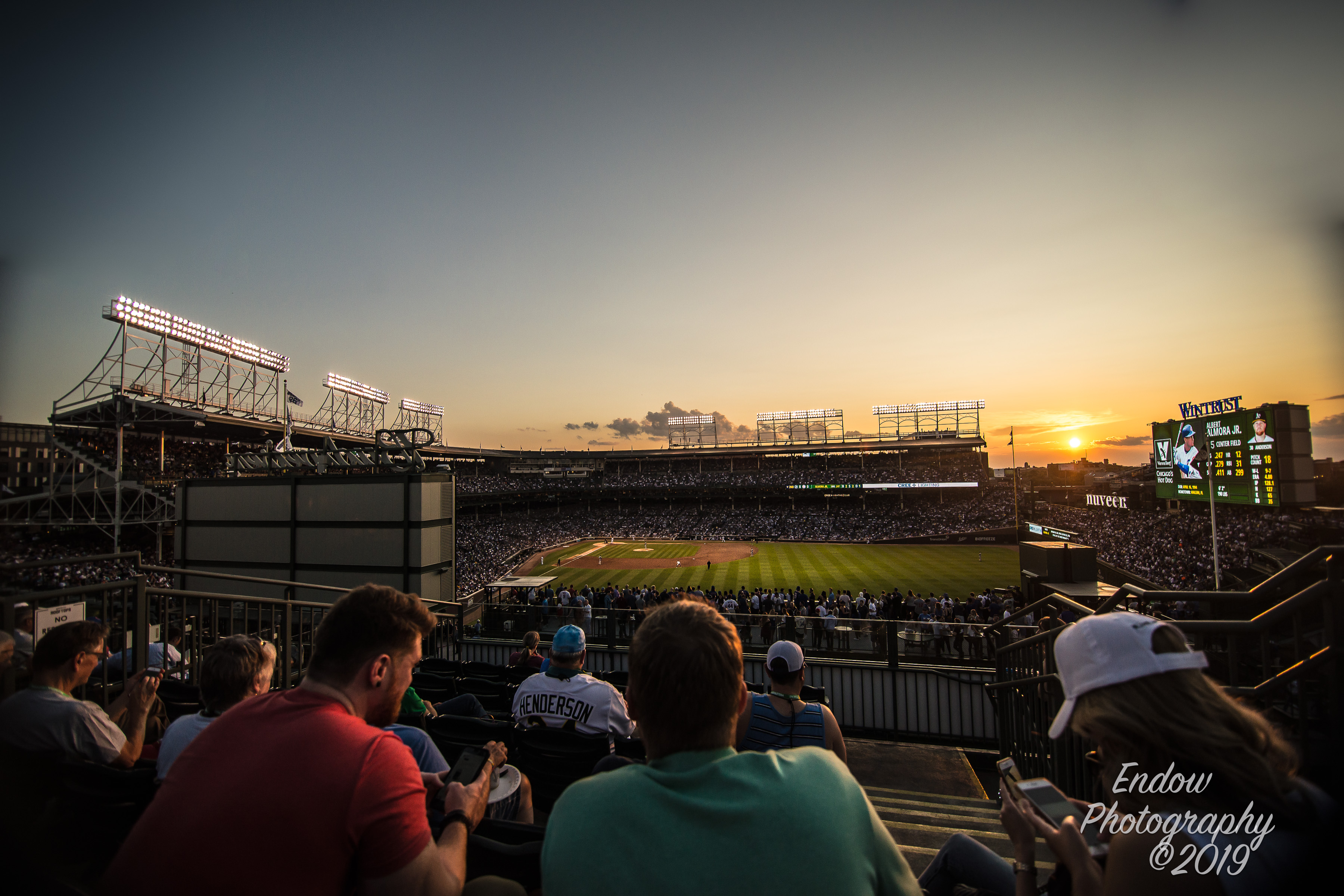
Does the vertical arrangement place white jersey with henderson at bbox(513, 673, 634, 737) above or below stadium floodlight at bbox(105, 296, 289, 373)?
below

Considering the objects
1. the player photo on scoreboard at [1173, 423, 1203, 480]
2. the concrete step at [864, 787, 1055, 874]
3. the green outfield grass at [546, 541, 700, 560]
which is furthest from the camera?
the green outfield grass at [546, 541, 700, 560]

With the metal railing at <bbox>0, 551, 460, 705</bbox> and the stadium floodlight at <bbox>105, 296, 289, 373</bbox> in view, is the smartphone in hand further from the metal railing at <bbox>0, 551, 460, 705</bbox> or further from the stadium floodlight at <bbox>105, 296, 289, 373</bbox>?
the stadium floodlight at <bbox>105, 296, 289, 373</bbox>

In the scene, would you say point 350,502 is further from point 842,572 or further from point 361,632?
point 842,572

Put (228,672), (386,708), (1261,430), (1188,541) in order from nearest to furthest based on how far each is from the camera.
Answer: (386,708) < (228,672) < (1261,430) < (1188,541)

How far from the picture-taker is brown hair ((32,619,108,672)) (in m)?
2.91

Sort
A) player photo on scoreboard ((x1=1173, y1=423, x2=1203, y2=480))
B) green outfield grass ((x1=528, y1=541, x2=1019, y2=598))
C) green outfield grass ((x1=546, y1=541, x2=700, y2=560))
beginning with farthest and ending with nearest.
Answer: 1. green outfield grass ((x1=546, y1=541, x2=700, y2=560))
2. player photo on scoreboard ((x1=1173, y1=423, x2=1203, y2=480))
3. green outfield grass ((x1=528, y1=541, x2=1019, y2=598))

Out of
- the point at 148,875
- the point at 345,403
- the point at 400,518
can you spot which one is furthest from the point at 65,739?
the point at 345,403

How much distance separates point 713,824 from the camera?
1.14 m

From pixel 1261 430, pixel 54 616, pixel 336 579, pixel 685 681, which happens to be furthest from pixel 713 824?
pixel 1261 430

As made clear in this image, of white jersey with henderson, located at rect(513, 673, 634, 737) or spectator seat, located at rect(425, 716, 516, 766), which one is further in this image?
white jersey with henderson, located at rect(513, 673, 634, 737)

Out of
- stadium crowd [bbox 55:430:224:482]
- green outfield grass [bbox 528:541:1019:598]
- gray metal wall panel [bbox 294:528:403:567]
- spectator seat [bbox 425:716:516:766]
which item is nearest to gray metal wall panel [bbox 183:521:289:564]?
gray metal wall panel [bbox 294:528:403:567]

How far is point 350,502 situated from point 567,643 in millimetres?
9125

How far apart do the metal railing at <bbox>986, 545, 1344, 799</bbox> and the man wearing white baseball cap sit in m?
1.67

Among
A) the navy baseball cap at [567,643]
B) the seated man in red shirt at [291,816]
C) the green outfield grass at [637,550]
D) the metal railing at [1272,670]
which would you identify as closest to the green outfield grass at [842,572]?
the green outfield grass at [637,550]
